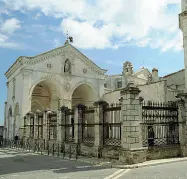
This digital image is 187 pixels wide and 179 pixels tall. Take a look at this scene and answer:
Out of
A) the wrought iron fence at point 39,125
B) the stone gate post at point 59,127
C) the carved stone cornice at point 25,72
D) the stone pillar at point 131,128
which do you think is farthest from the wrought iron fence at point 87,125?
the carved stone cornice at point 25,72

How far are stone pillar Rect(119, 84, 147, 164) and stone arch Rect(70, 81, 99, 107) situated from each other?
2216 cm

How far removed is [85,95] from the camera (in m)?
38.3

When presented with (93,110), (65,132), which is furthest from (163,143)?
(65,132)

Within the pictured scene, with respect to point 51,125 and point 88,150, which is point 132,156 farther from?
point 51,125

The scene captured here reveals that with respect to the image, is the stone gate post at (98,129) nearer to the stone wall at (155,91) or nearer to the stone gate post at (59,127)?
the stone gate post at (59,127)

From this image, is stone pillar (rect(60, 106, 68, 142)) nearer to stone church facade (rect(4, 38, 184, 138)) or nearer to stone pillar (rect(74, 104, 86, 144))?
stone pillar (rect(74, 104, 86, 144))

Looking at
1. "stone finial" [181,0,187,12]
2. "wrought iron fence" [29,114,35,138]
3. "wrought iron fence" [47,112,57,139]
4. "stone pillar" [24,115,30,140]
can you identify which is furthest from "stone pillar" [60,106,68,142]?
"stone finial" [181,0,187,12]

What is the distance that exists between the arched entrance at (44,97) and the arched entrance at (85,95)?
3.69m

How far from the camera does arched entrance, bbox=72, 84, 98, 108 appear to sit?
37.0 metres

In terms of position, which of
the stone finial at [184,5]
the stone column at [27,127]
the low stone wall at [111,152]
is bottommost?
the low stone wall at [111,152]

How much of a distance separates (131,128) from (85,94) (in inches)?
1005

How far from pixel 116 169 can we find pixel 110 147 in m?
3.17

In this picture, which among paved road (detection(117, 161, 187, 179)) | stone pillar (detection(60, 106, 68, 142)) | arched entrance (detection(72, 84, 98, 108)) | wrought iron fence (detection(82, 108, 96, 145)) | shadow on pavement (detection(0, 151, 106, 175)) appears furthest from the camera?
arched entrance (detection(72, 84, 98, 108))

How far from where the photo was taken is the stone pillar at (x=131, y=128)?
42.3ft
